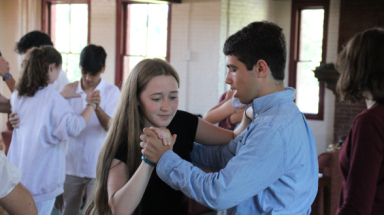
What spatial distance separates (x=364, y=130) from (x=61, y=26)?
9103mm

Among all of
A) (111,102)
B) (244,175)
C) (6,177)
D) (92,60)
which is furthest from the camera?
Answer: (111,102)

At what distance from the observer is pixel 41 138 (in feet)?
10.1

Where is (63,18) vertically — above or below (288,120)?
above

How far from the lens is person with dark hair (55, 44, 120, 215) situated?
137 inches

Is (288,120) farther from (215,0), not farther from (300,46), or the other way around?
(300,46)

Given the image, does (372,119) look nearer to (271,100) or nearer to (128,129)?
(271,100)

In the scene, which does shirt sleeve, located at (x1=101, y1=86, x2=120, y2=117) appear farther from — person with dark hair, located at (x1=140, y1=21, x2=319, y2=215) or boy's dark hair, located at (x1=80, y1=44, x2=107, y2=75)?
person with dark hair, located at (x1=140, y1=21, x2=319, y2=215)

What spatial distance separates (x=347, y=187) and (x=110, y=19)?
7.99 m

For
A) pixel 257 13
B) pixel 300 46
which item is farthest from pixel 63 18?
pixel 300 46

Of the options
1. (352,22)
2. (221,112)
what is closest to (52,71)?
(221,112)

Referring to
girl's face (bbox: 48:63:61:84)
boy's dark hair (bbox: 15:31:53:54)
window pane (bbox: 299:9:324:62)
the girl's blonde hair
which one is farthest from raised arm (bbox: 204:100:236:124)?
window pane (bbox: 299:9:324:62)

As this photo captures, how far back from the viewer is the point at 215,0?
8.09 meters

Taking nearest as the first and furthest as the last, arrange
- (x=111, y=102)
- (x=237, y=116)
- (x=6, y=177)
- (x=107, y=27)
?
1. (x=6, y=177)
2. (x=237, y=116)
3. (x=111, y=102)
4. (x=107, y=27)

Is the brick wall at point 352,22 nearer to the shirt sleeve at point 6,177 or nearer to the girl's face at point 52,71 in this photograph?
the girl's face at point 52,71
